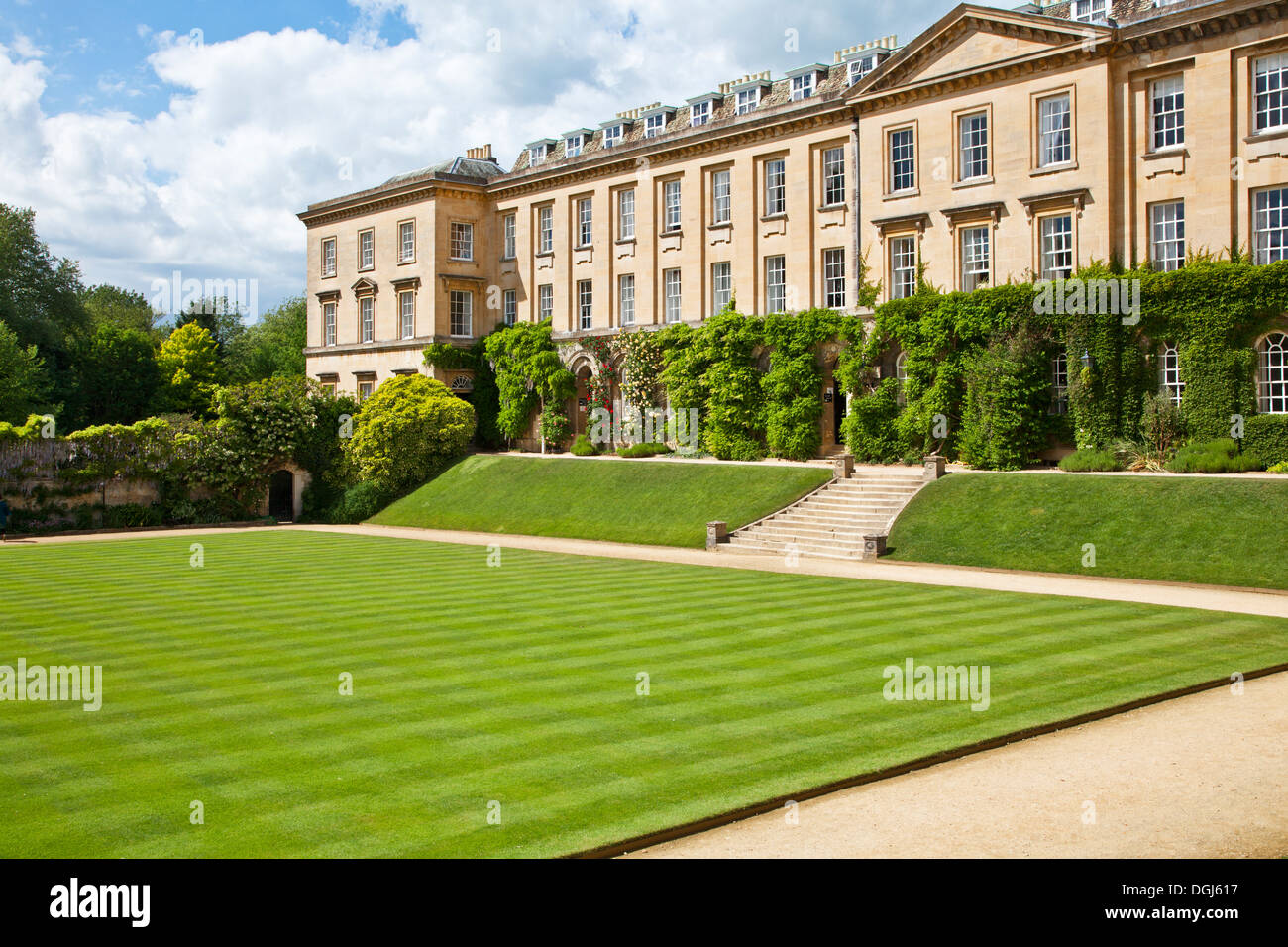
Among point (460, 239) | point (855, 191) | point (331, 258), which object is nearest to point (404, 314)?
point (460, 239)

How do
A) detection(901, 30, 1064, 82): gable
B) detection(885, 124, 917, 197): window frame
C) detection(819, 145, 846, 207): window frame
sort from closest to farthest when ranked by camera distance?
detection(901, 30, 1064, 82): gable < detection(885, 124, 917, 197): window frame < detection(819, 145, 846, 207): window frame

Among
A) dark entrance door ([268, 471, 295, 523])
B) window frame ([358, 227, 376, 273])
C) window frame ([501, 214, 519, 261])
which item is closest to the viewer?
dark entrance door ([268, 471, 295, 523])

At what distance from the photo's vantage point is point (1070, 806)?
8859mm

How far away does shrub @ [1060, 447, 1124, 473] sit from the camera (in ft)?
102

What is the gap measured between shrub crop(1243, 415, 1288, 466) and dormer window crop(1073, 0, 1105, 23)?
1406 cm

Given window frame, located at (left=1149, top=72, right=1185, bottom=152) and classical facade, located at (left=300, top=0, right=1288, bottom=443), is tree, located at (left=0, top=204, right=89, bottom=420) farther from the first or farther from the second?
window frame, located at (left=1149, top=72, right=1185, bottom=152)

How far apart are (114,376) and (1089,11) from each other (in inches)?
2266

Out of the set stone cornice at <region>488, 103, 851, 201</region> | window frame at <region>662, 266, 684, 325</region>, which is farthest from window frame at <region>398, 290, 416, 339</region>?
window frame at <region>662, 266, 684, 325</region>

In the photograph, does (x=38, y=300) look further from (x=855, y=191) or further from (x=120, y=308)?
(x=855, y=191)

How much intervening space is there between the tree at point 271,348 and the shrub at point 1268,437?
197 feet

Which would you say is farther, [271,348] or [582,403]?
[271,348]

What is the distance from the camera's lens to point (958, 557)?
26.4 m

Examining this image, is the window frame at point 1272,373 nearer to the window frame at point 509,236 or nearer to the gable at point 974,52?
the gable at point 974,52
